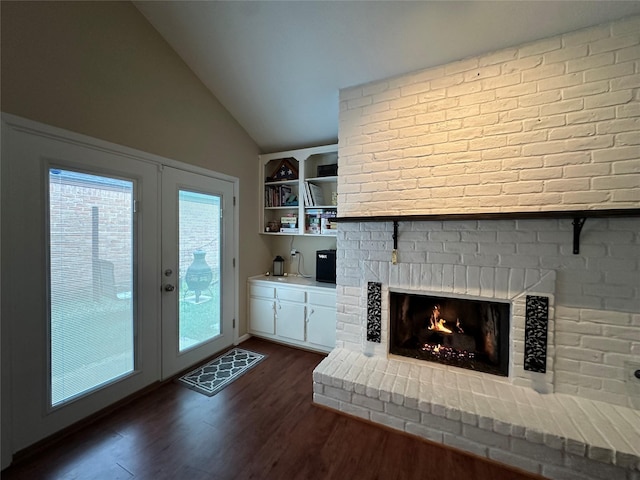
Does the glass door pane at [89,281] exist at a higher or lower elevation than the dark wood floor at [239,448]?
higher

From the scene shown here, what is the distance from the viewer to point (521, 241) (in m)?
1.71

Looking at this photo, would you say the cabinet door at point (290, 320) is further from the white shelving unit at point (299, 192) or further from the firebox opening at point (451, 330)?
the firebox opening at point (451, 330)

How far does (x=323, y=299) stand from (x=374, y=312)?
69cm

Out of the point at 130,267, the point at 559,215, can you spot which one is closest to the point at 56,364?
the point at 130,267

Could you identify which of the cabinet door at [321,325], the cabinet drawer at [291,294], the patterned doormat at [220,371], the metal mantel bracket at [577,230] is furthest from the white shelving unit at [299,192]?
the metal mantel bracket at [577,230]

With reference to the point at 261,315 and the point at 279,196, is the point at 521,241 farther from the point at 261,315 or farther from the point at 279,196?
the point at 261,315

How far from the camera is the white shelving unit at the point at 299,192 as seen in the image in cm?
294

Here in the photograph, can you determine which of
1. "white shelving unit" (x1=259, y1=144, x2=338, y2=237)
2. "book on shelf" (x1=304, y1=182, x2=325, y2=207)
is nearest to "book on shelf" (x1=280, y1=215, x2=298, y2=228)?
"white shelving unit" (x1=259, y1=144, x2=338, y2=237)

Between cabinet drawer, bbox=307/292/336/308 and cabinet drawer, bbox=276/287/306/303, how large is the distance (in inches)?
3.9

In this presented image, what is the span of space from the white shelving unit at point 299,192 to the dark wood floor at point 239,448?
1.76 meters

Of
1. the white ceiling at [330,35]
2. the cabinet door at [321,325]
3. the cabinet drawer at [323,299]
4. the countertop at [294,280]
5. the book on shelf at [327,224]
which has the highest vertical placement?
the white ceiling at [330,35]

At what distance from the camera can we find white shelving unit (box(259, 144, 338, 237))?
2.94 metres

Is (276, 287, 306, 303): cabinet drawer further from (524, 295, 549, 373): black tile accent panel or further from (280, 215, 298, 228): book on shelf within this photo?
(524, 295, 549, 373): black tile accent panel

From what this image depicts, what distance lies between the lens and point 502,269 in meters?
1.75
